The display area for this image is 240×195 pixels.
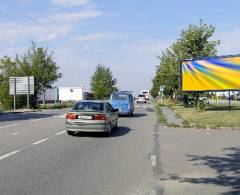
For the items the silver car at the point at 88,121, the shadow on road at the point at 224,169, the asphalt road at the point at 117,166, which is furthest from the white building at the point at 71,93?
the shadow on road at the point at 224,169

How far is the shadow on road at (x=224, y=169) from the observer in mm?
8141

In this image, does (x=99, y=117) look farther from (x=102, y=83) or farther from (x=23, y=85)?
(x=102, y=83)

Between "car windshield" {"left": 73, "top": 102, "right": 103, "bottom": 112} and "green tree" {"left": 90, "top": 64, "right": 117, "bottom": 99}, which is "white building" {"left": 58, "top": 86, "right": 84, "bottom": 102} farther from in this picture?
"car windshield" {"left": 73, "top": 102, "right": 103, "bottom": 112}

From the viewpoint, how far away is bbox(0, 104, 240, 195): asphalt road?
24.8 feet

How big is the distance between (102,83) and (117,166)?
89674 millimetres

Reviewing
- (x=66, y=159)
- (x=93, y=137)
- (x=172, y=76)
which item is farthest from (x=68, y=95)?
(x=66, y=159)

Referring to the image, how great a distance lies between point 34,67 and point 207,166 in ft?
165

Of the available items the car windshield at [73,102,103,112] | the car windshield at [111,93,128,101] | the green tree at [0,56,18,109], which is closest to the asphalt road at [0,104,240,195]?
the car windshield at [73,102,103,112]

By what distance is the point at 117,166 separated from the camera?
32.3 ft

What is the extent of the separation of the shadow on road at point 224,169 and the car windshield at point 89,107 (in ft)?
18.8

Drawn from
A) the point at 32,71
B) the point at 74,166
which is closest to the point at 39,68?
the point at 32,71

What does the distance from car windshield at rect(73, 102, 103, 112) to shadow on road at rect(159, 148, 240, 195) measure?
574 cm

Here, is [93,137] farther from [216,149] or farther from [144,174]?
[144,174]

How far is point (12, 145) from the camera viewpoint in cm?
1355
